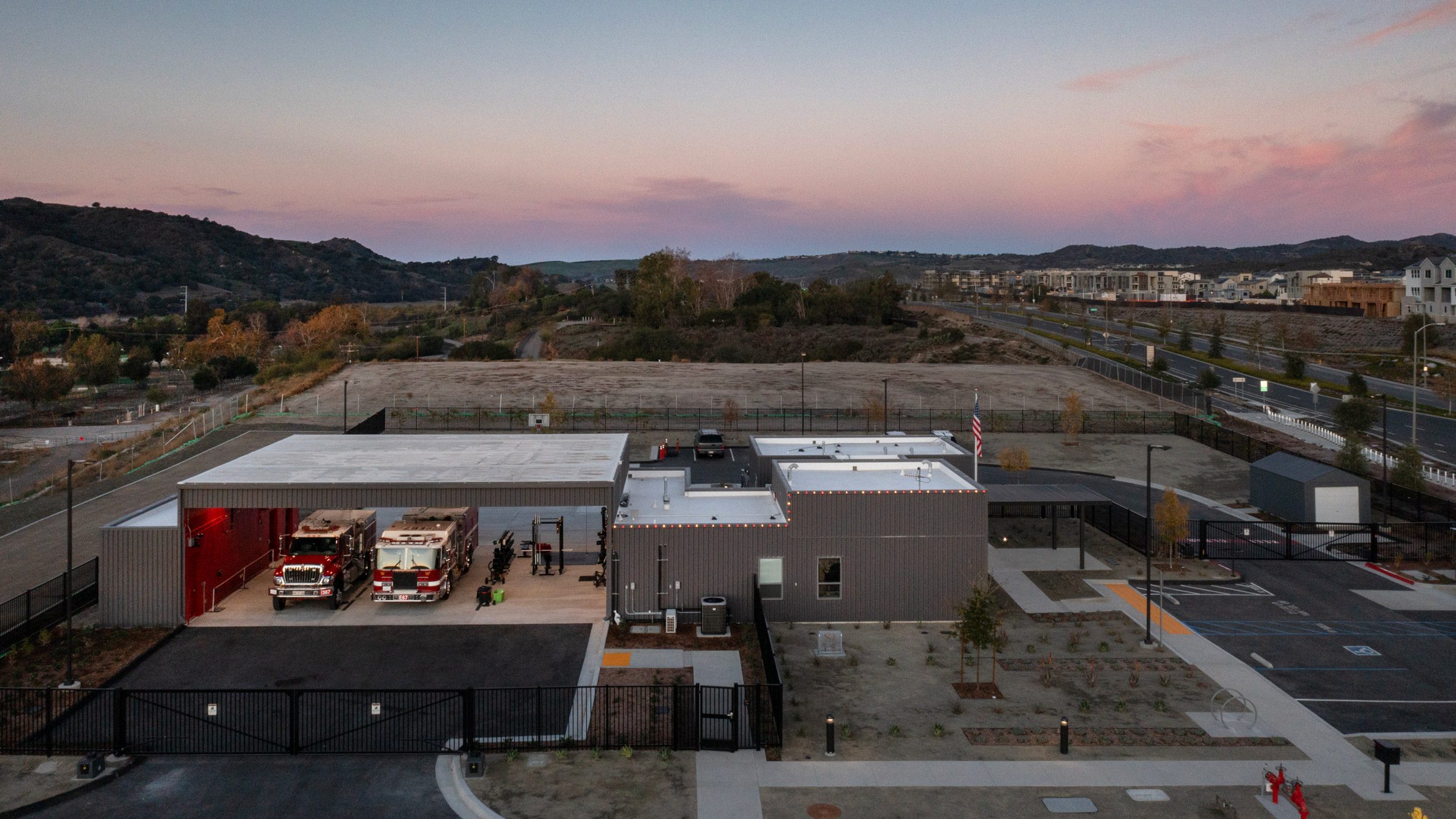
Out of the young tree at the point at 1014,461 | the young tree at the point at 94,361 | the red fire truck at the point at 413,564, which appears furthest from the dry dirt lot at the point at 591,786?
the young tree at the point at 94,361

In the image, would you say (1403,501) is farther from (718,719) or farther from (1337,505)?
(718,719)

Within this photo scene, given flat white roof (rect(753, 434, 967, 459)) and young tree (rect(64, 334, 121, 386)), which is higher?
young tree (rect(64, 334, 121, 386))

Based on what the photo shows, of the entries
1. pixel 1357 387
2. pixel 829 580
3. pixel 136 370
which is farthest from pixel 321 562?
pixel 136 370

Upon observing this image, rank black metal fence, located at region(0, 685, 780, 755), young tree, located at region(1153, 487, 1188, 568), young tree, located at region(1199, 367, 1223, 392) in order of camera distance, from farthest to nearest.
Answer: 1. young tree, located at region(1199, 367, 1223, 392)
2. young tree, located at region(1153, 487, 1188, 568)
3. black metal fence, located at region(0, 685, 780, 755)

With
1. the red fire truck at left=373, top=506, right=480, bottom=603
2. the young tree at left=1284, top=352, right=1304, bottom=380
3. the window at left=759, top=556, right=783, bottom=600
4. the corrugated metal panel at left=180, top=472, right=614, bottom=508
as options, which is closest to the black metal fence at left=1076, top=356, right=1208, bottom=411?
the young tree at left=1284, top=352, right=1304, bottom=380

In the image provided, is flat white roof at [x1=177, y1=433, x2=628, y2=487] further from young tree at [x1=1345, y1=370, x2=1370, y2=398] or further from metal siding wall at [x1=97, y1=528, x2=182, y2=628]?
young tree at [x1=1345, y1=370, x2=1370, y2=398]

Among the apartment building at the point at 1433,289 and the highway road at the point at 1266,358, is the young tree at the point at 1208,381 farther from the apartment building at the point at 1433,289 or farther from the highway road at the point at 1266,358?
the apartment building at the point at 1433,289

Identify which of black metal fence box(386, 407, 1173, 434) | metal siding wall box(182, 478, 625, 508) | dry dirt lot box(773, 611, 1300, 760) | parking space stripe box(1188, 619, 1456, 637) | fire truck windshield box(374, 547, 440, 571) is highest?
metal siding wall box(182, 478, 625, 508)
